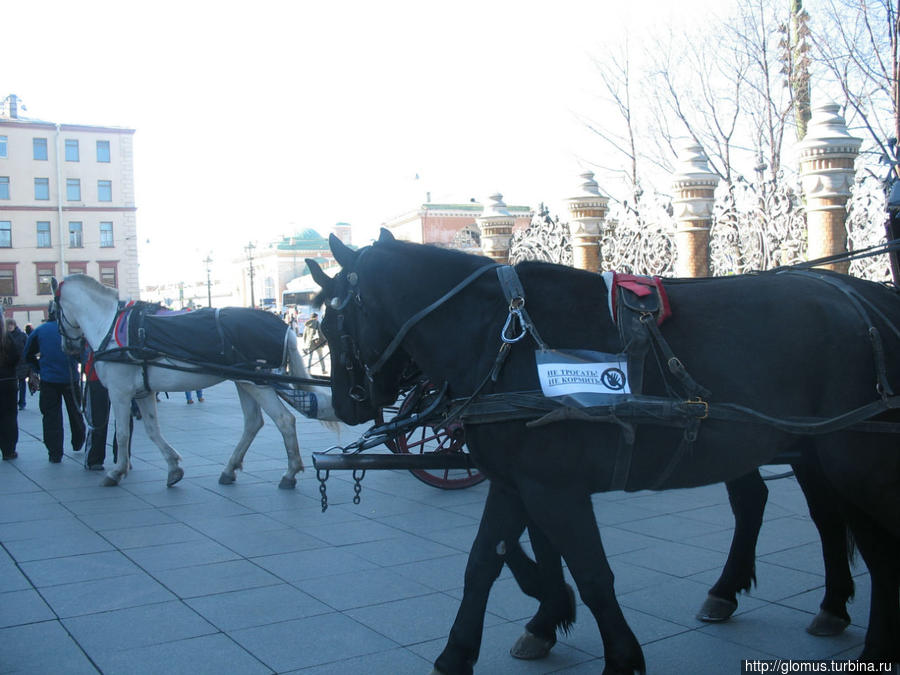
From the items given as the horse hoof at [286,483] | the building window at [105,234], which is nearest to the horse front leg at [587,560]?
the horse hoof at [286,483]

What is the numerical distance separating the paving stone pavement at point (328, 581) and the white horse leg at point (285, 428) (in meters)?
0.20

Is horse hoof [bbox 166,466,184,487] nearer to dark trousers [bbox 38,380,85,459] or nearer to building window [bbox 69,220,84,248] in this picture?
dark trousers [bbox 38,380,85,459]

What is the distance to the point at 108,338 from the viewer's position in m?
8.29

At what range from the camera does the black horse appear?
3205mm

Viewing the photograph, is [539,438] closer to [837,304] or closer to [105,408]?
[837,304]

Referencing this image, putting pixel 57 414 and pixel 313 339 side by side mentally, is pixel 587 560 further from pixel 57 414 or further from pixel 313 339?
pixel 57 414

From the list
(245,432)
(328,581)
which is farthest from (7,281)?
(328,581)

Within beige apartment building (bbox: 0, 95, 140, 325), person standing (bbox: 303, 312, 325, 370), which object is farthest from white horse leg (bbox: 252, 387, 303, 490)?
beige apartment building (bbox: 0, 95, 140, 325)

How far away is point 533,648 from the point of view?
3.98 m

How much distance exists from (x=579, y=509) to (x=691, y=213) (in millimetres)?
8201

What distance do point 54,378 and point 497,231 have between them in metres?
7.56

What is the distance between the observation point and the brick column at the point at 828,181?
8734 mm

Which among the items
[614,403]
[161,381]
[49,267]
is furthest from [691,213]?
[49,267]

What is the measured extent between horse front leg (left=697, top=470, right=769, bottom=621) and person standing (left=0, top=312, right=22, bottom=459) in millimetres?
8577
